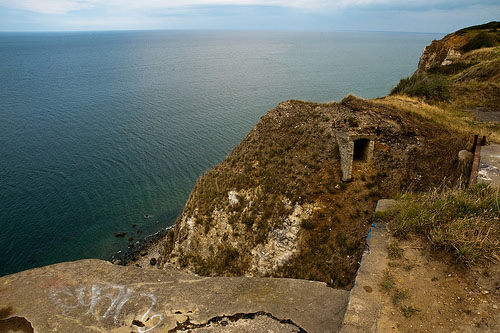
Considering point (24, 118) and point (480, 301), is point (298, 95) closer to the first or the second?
point (24, 118)

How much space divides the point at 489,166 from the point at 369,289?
9.79m

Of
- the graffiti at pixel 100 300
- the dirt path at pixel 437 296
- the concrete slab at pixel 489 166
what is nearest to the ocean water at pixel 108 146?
the graffiti at pixel 100 300

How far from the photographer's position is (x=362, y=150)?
19547mm

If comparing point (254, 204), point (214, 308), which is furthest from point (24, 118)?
point (214, 308)

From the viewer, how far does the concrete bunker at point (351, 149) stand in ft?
58.3

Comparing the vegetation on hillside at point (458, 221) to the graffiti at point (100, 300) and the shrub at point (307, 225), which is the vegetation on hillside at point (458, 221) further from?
the shrub at point (307, 225)

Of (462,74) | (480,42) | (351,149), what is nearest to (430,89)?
(462,74)

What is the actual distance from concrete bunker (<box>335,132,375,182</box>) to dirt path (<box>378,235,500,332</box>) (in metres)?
11.1

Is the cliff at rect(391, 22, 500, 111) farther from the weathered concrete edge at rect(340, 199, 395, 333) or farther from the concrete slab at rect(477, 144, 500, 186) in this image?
the weathered concrete edge at rect(340, 199, 395, 333)

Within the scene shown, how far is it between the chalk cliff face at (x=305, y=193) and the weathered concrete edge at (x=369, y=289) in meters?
8.01

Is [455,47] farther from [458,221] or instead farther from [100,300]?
[100,300]

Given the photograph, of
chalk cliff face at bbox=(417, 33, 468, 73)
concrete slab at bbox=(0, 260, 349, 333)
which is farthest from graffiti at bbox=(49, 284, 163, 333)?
chalk cliff face at bbox=(417, 33, 468, 73)

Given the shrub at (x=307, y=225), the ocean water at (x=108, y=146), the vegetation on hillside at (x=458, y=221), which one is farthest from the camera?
the ocean water at (x=108, y=146)

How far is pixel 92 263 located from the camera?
9.66 metres
